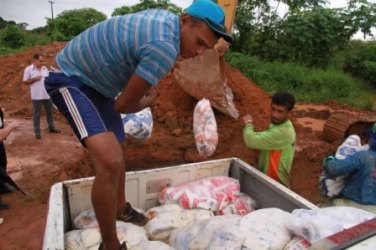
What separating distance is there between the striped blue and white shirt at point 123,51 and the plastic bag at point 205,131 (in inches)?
50.5

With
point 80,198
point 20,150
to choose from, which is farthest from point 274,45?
point 80,198

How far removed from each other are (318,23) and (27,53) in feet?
34.6

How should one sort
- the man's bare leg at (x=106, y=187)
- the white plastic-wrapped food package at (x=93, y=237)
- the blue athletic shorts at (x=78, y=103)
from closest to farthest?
1. the man's bare leg at (x=106, y=187)
2. the blue athletic shorts at (x=78, y=103)
3. the white plastic-wrapped food package at (x=93, y=237)

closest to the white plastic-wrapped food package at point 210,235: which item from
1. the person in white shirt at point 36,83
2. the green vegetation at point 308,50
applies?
the person in white shirt at point 36,83

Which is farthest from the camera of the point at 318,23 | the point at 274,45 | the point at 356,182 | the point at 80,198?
the point at 274,45

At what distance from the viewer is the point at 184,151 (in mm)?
5930

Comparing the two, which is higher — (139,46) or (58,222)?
(139,46)

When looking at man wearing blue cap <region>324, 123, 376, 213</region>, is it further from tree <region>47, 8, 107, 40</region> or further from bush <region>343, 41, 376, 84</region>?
tree <region>47, 8, 107, 40</region>

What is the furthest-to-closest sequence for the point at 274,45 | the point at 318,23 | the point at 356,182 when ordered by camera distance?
the point at 274,45, the point at 318,23, the point at 356,182

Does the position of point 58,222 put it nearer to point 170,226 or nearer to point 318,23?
point 170,226

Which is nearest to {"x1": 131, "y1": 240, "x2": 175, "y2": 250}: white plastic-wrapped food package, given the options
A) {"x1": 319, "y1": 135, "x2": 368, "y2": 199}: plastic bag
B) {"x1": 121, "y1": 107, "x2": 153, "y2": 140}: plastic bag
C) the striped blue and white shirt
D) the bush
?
the striped blue and white shirt

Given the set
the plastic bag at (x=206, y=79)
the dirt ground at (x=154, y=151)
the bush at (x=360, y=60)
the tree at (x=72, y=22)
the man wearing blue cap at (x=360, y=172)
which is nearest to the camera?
the man wearing blue cap at (x=360, y=172)

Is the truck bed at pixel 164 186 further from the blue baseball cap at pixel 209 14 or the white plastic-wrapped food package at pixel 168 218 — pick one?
the blue baseball cap at pixel 209 14

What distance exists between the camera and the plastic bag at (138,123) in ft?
10.5
